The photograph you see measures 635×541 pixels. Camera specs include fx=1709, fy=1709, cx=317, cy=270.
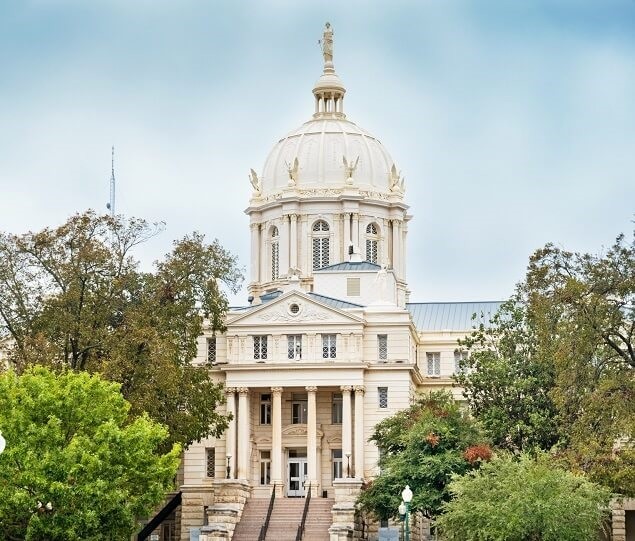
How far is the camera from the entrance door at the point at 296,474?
96.2 m

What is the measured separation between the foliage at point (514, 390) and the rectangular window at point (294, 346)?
14.2 meters

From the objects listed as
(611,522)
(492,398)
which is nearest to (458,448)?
(492,398)

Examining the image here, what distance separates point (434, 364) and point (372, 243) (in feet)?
34.3

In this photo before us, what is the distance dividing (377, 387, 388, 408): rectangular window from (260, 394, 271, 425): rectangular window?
6.76 meters

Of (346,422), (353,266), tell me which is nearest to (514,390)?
(346,422)

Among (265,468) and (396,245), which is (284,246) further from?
(265,468)

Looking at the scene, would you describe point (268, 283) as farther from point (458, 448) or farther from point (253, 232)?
point (458, 448)

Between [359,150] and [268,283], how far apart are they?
1041cm

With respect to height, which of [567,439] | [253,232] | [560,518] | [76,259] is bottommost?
[560,518]

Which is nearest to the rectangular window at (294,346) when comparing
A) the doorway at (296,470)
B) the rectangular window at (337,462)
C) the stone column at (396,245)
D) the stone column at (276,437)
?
the stone column at (276,437)

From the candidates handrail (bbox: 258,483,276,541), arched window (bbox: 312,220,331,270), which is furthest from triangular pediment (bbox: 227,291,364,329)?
arched window (bbox: 312,220,331,270)

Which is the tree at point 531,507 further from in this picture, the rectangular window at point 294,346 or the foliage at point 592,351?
the rectangular window at point 294,346

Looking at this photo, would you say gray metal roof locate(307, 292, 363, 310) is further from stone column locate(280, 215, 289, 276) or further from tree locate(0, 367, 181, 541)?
tree locate(0, 367, 181, 541)

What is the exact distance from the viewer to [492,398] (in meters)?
81.9
